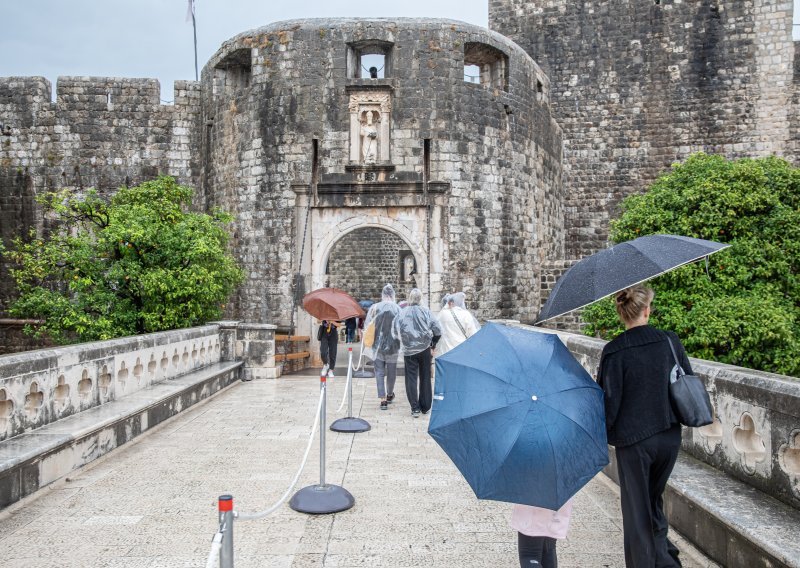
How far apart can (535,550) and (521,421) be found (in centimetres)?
72

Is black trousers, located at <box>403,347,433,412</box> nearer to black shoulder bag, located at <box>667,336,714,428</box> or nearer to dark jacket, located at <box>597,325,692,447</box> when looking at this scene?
dark jacket, located at <box>597,325,692,447</box>

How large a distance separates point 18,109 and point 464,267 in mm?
11735

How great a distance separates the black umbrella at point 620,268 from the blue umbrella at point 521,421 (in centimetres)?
24

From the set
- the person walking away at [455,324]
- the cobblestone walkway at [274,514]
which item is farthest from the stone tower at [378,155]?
the cobblestone walkway at [274,514]

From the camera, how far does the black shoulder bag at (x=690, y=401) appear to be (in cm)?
272

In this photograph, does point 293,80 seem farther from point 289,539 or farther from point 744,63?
point 744,63

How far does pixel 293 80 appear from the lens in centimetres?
1296

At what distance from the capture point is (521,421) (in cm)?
251

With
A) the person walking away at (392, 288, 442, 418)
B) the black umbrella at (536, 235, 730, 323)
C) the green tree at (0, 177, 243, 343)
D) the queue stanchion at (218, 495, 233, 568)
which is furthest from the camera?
the green tree at (0, 177, 243, 343)

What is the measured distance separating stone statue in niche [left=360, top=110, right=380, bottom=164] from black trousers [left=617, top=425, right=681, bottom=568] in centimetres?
1066

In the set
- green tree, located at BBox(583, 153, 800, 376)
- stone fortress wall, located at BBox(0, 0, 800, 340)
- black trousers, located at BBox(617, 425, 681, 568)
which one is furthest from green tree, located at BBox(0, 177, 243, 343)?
black trousers, located at BBox(617, 425, 681, 568)

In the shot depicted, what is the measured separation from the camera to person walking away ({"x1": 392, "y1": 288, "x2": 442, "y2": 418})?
7641 millimetres

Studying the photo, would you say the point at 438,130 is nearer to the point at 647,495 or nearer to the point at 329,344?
the point at 329,344

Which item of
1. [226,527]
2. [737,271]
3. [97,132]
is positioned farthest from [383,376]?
[97,132]
